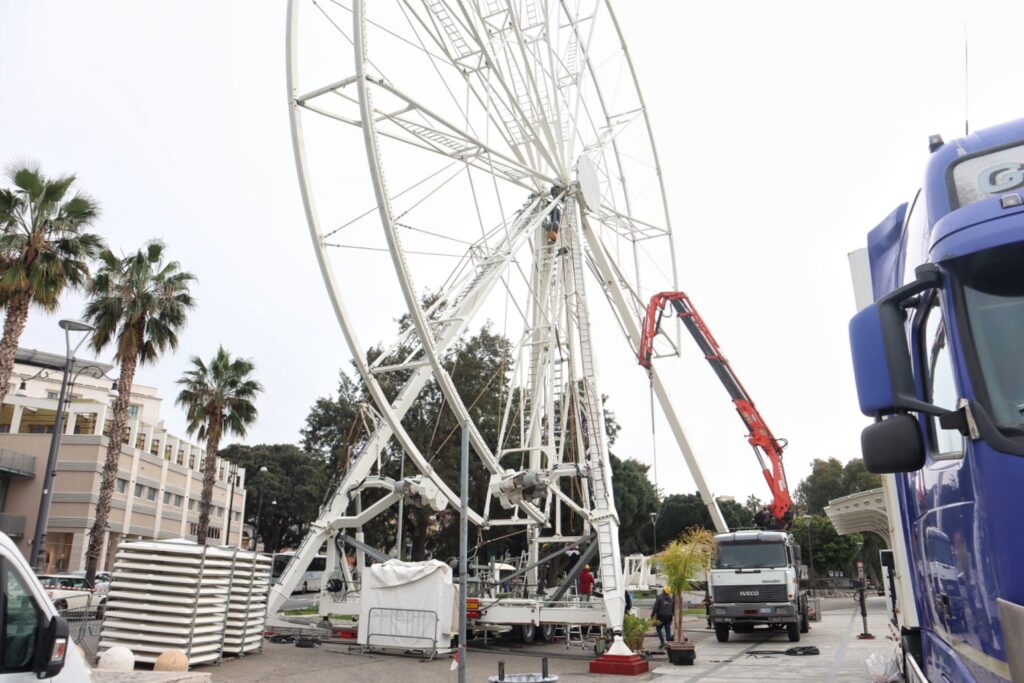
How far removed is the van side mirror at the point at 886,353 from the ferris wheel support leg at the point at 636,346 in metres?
18.2

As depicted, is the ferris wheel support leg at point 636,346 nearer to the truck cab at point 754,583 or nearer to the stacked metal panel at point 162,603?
the truck cab at point 754,583

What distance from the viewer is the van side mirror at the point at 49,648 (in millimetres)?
4281

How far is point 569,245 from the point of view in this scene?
2078 cm

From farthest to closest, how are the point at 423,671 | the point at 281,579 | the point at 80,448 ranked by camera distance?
the point at 80,448, the point at 281,579, the point at 423,671

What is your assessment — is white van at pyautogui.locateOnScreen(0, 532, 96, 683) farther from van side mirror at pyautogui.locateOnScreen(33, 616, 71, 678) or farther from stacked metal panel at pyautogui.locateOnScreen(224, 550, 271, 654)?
stacked metal panel at pyautogui.locateOnScreen(224, 550, 271, 654)

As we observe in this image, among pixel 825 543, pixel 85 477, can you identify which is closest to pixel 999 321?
pixel 85 477

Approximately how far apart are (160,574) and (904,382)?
1288 centimetres

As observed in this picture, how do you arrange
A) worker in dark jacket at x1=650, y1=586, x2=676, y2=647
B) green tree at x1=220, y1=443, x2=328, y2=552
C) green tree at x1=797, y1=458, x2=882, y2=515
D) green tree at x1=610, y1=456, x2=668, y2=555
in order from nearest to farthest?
1. worker in dark jacket at x1=650, y1=586, x2=676, y2=647
2. green tree at x1=610, y1=456, x2=668, y2=555
3. green tree at x1=220, y1=443, x2=328, y2=552
4. green tree at x1=797, y1=458, x2=882, y2=515

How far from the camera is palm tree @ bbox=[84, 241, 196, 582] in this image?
1086 inches

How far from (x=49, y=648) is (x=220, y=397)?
3138 centimetres

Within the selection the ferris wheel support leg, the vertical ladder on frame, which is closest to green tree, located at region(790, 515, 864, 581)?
the ferris wheel support leg

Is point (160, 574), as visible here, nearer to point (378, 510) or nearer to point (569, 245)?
point (378, 510)

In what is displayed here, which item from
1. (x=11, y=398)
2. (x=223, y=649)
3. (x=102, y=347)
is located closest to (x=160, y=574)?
(x=223, y=649)

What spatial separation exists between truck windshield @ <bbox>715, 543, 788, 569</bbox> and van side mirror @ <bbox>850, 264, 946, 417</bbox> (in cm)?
1814
